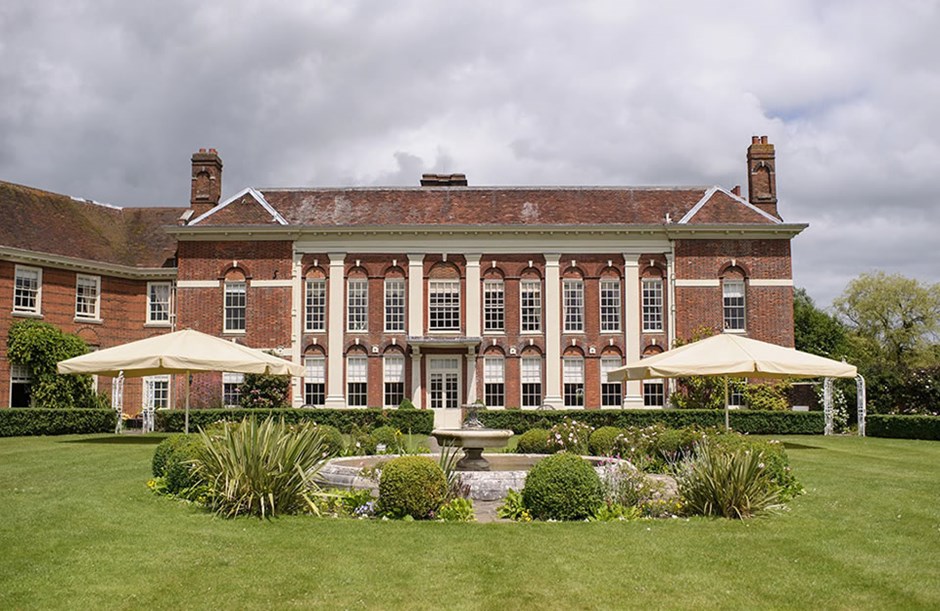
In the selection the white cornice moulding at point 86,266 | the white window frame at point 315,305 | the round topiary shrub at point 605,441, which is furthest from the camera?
the white window frame at point 315,305

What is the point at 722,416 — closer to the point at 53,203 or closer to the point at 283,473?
the point at 283,473

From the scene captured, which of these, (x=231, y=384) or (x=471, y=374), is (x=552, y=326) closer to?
(x=471, y=374)

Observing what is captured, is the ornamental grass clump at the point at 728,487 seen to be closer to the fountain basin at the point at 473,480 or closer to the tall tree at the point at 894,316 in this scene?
the fountain basin at the point at 473,480

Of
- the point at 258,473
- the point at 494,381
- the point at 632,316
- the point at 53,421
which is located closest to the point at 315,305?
the point at 494,381

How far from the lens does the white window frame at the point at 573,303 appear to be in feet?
115

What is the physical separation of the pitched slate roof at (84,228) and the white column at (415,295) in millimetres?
10759

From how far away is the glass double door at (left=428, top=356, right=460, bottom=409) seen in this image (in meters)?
34.5

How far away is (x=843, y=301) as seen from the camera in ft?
211

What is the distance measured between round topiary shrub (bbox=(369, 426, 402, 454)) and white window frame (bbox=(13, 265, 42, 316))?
69.3 ft

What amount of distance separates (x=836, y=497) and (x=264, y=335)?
26.0 meters

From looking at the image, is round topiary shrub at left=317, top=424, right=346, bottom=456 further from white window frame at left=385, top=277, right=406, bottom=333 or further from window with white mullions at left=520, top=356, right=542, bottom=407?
window with white mullions at left=520, top=356, right=542, bottom=407

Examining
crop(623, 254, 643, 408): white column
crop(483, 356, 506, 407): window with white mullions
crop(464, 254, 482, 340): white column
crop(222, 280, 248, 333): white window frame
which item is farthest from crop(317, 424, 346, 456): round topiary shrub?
crop(623, 254, 643, 408): white column

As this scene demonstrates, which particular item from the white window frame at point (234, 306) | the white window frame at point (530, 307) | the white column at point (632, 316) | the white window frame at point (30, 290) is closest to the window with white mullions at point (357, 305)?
the white window frame at point (234, 306)

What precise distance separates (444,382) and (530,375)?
11.5 ft
